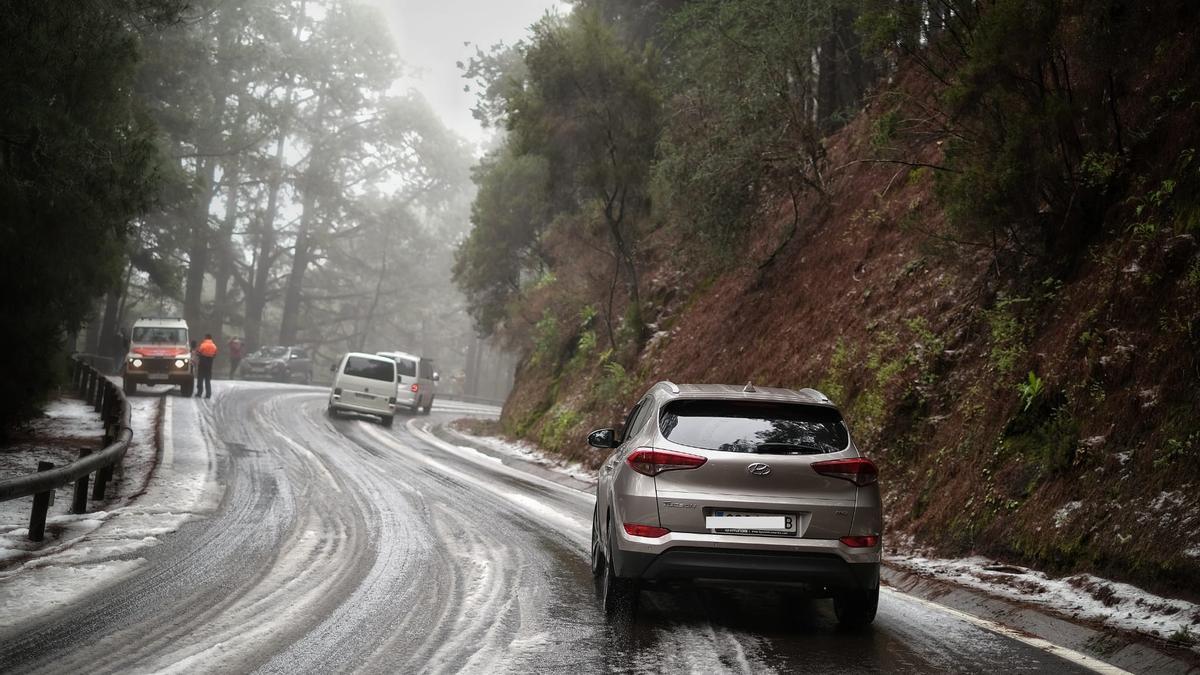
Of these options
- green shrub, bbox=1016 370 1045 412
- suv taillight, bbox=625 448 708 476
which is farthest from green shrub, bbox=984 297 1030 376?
suv taillight, bbox=625 448 708 476

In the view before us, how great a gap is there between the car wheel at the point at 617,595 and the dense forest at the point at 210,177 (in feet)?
34.2

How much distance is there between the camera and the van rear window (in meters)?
32.3

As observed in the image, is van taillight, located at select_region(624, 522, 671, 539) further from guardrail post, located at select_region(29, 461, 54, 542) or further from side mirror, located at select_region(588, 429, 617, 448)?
guardrail post, located at select_region(29, 461, 54, 542)

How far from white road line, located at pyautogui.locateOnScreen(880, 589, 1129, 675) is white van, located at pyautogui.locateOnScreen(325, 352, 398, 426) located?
24719 mm

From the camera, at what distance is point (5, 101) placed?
13.7 m

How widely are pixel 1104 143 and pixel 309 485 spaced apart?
36.3 feet

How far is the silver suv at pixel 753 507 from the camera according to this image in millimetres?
7031

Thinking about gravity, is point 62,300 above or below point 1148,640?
above

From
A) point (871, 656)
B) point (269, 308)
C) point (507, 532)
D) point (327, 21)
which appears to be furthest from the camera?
point (269, 308)

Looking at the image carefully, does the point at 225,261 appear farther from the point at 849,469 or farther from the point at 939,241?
the point at 849,469

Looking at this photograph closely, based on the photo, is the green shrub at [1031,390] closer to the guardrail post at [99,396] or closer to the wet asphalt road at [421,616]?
the wet asphalt road at [421,616]

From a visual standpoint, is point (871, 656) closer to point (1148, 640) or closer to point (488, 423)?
point (1148, 640)

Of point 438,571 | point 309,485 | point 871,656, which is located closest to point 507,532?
point 438,571

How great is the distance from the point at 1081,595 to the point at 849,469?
8.56ft
